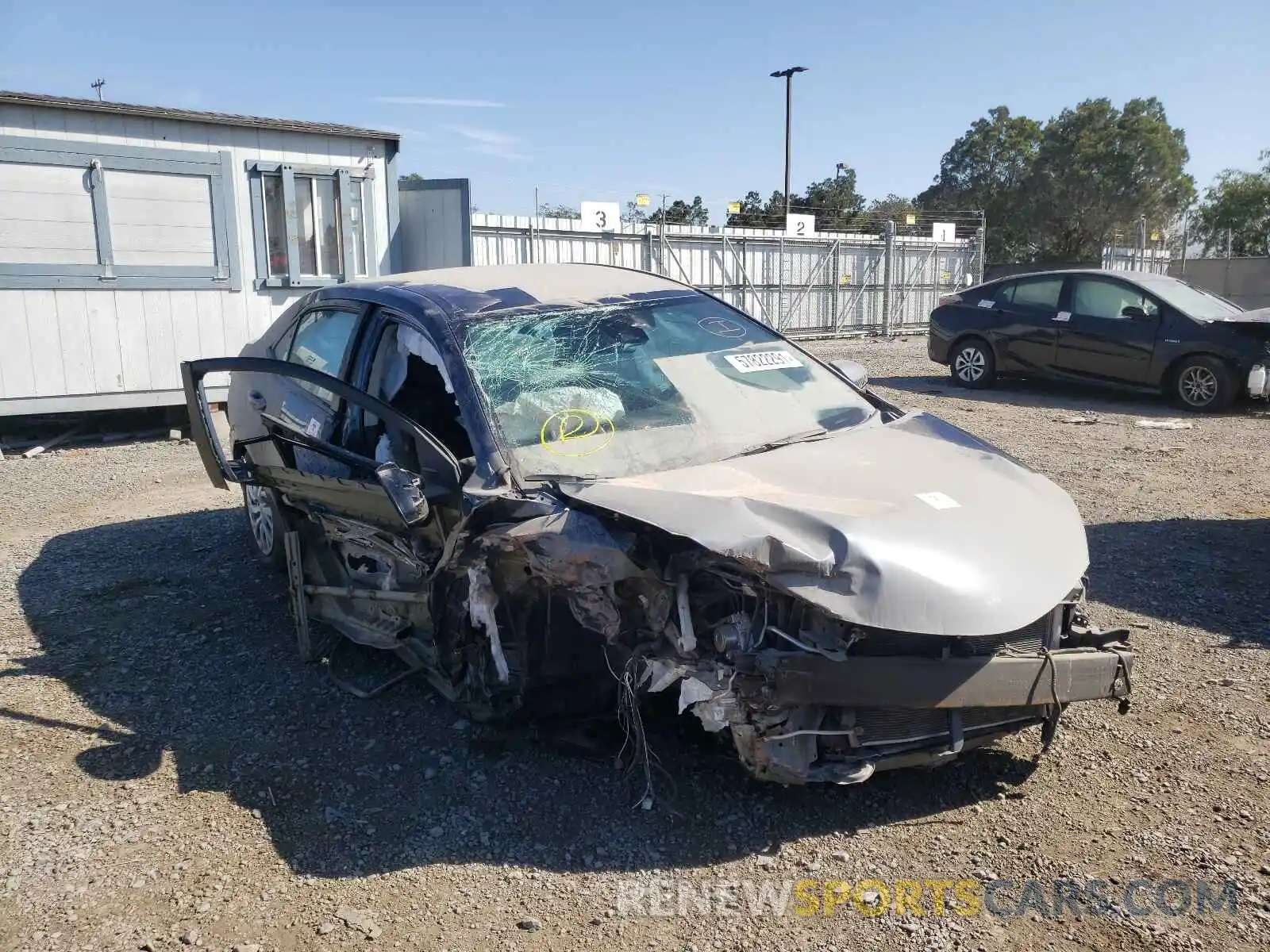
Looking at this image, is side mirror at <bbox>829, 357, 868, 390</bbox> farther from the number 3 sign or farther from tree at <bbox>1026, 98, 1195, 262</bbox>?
tree at <bbox>1026, 98, 1195, 262</bbox>

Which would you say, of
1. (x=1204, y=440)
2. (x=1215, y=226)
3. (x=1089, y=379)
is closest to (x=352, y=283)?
(x=1204, y=440)

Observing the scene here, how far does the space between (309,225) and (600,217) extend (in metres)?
7.23

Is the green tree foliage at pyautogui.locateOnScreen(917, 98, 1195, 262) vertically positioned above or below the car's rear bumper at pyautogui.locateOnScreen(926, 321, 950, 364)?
above

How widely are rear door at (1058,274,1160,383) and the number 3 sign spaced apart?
333 inches

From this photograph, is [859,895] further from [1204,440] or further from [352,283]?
[1204,440]

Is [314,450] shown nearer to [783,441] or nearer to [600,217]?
[783,441]

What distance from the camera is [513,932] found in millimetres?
2789

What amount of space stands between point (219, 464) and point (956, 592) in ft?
10.7

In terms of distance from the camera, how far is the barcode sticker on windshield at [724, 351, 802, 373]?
429 centimetres

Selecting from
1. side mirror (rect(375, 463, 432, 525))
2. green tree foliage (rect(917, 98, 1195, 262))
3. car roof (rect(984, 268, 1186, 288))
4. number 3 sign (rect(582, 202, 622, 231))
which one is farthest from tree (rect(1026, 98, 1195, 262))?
side mirror (rect(375, 463, 432, 525))

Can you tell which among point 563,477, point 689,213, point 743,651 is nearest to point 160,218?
point 563,477

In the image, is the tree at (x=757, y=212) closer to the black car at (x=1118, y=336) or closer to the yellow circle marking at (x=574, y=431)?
the black car at (x=1118, y=336)

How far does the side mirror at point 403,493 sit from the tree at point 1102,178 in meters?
42.9

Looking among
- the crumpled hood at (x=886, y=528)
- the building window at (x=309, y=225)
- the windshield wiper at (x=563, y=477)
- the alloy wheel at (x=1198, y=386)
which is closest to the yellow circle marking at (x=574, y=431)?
the windshield wiper at (x=563, y=477)
